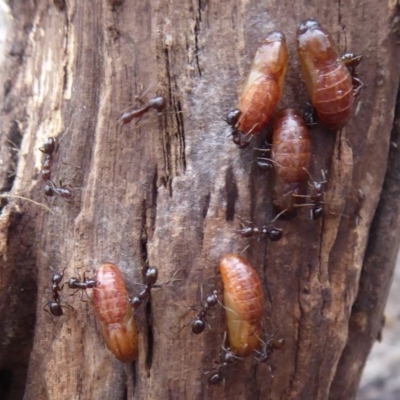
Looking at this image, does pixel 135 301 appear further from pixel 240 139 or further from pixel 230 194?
pixel 240 139

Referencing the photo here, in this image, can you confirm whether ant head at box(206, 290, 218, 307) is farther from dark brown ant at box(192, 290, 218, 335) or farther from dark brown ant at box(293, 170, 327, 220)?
dark brown ant at box(293, 170, 327, 220)

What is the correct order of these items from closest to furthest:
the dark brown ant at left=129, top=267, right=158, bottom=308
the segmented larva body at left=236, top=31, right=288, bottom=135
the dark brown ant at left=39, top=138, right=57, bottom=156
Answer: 1. the segmented larva body at left=236, top=31, right=288, bottom=135
2. the dark brown ant at left=129, top=267, right=158, bottom=308
3. the dark brown ant at left=39, top=138, right=57, bottom=156

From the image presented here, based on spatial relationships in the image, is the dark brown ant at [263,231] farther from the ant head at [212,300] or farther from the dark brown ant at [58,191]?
the dark brown ant at [58,191]

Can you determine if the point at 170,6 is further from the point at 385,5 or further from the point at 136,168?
the point at 385,5

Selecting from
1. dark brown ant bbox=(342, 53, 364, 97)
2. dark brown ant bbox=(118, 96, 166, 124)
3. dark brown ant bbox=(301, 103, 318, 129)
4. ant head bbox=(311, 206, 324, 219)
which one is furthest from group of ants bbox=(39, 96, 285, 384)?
dark brown ant bbox=(342, 53, 364, 97)

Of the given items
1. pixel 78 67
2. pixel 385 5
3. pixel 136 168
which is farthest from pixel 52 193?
pixel 385 5

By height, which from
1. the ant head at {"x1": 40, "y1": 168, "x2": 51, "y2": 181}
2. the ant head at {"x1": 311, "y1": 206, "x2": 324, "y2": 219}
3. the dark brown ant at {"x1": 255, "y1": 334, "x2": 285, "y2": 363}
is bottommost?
the dark brown ant at {"x1": 255, "y1": 334, "x2": 285, "y2": 363}

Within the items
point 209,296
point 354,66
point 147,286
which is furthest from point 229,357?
point 354,66
